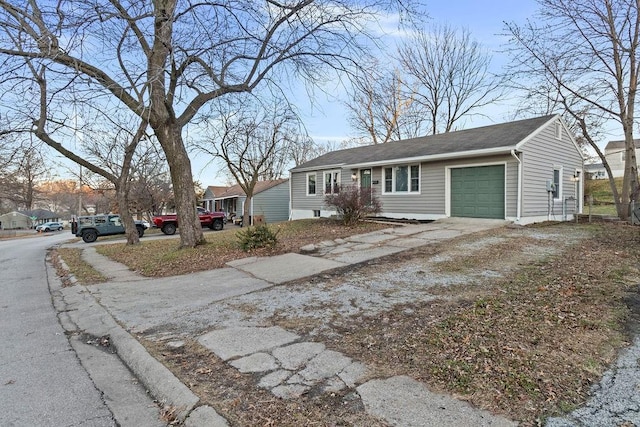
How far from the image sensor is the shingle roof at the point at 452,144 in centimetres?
1234

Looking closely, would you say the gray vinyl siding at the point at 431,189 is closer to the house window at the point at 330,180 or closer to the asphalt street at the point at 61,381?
the house window at the point at 330,180

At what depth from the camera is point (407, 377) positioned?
2760 mm

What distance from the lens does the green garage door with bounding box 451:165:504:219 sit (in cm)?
1227

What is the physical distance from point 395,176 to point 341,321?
1216 cm

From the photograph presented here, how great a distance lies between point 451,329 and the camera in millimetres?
3582

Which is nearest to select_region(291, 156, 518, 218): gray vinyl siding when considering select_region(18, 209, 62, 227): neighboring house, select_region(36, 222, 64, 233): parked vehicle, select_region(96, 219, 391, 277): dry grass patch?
select_region(96, 219, 391, 277): dry grass patch

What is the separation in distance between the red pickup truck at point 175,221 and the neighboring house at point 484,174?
9.22 m

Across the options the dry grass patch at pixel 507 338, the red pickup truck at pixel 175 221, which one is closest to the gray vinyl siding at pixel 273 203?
the red pickup truck at pixel 175 221

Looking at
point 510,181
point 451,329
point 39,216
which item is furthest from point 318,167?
point 39,216

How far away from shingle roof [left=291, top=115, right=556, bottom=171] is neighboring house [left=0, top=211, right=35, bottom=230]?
217ft

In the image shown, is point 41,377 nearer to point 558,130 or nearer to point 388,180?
point 388,180

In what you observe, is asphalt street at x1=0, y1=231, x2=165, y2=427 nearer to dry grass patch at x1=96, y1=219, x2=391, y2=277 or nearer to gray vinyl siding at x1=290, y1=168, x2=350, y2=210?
dry grass patch at x1=96, y1=219, x2=391, y2=277

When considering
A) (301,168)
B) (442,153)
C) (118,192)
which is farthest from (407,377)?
(301,168)

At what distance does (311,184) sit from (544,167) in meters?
11.3
